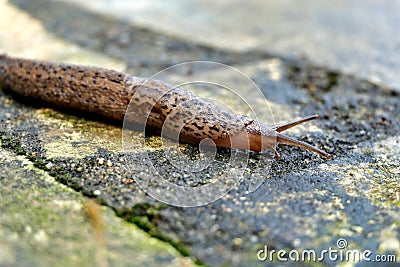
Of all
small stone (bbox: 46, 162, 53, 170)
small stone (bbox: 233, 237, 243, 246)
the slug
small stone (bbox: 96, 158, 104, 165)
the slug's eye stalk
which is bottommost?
small stone (bbox: 233, 237, 243, 246)

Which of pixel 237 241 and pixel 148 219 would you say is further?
pixel 148 219

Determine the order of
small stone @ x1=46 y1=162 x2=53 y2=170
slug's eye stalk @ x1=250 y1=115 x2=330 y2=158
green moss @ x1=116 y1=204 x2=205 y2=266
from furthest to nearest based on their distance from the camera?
slug's eye stalk @ x1=250 y1=115 x2=330 y2=158 → small stone @ x1=46 y1=162 x2=53 y2=170 → green moss @ x1=116 y1=204 x2=205 y2=266

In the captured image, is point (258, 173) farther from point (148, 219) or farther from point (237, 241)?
point (148, 219)

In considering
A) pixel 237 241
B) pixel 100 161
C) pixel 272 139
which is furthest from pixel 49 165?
pixel 272 139

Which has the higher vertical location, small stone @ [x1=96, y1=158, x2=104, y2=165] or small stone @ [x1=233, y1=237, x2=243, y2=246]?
small stone @ [x1=96, y1=158, x2=104, y2=165]

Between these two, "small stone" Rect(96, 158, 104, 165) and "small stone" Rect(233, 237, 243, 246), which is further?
"small stone" Rect(96, 158, 104, 165)

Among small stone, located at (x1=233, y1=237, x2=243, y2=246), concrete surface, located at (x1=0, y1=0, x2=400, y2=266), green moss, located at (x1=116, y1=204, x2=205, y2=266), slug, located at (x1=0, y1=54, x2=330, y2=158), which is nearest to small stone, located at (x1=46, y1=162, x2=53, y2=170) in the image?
concrete surface, located at (x1=0, y1=0, x2=400, y2=266)

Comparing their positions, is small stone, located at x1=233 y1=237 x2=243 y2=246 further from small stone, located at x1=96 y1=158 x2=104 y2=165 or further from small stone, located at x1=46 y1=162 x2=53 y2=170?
small stone, located at x1=46 y1=162 x2=53 y2=170

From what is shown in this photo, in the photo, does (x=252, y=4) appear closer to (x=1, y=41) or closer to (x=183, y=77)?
(x=183, y=77)
